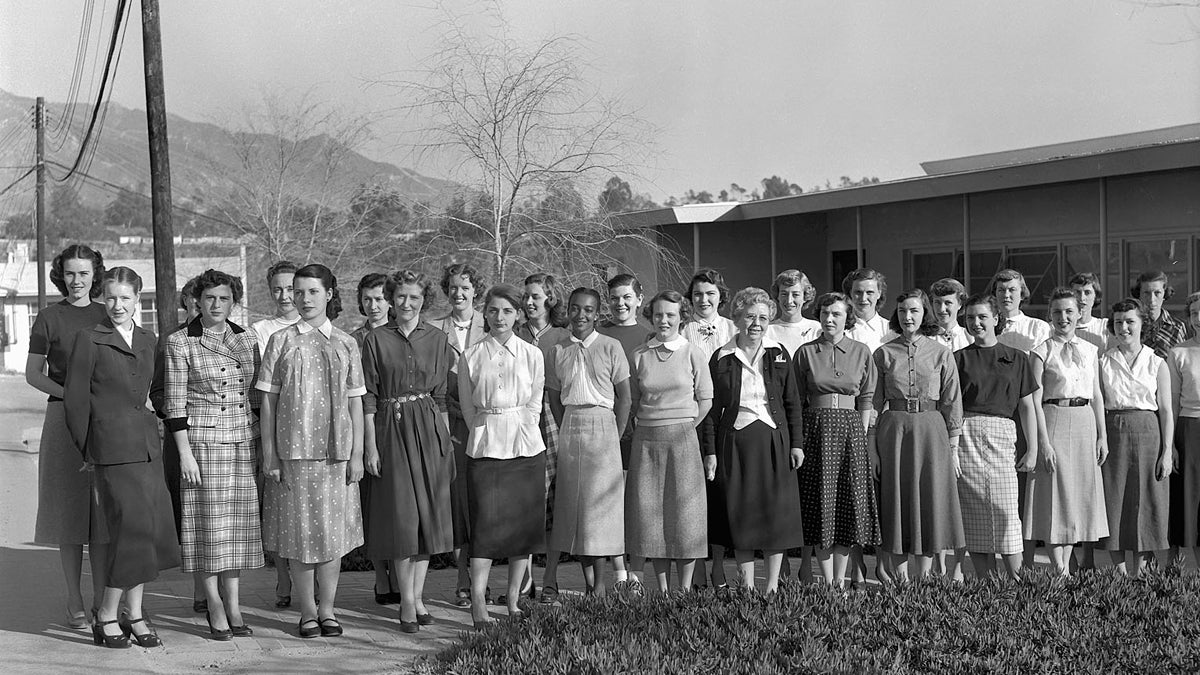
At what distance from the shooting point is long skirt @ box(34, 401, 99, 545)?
22.5ft

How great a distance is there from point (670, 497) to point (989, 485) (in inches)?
78.2

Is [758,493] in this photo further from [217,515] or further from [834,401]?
[217,515]

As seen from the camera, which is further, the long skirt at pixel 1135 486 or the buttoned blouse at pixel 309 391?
the long skirt at pixel 1135 486

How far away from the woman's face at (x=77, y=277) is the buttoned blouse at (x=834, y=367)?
4155 mm

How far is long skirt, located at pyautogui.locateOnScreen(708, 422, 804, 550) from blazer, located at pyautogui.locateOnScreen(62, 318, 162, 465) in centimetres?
328

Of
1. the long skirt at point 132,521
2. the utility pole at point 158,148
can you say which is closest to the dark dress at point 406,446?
the long skirt at point 132,521

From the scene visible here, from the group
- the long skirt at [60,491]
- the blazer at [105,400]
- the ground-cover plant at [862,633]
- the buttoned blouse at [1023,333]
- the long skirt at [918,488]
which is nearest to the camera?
the ground-cover plant at [862,633]

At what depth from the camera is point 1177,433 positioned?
7.98 metres

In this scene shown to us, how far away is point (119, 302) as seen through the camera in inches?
256

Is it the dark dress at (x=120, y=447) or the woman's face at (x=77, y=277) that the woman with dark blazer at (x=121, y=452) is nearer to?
the dark dress at (x=120, y=447)

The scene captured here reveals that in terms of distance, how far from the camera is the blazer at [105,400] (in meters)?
6.38

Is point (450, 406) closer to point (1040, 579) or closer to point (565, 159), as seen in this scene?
point (1040, 579)

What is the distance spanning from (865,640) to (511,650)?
1.56 meters

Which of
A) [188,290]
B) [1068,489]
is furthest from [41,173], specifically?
[1068,489]
